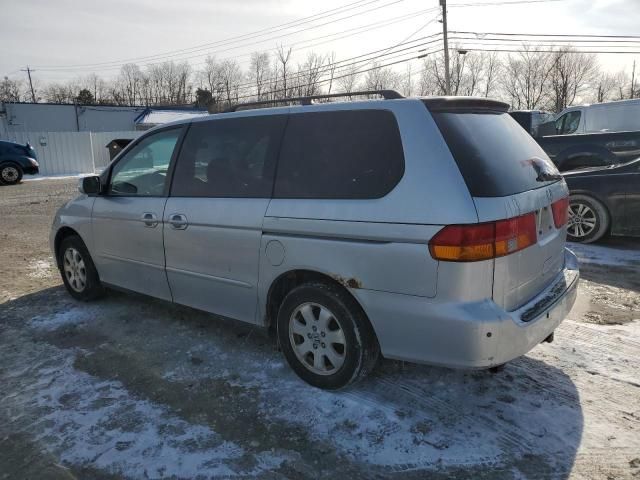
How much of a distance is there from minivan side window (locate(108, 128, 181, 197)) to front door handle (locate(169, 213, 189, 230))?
32cm

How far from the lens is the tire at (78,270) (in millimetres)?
4816

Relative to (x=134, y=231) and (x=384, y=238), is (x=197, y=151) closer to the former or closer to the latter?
(x=134, y=231)

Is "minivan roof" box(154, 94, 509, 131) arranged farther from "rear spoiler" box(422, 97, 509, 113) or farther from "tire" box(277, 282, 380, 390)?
"tire" box(277, 282, 380, 390)

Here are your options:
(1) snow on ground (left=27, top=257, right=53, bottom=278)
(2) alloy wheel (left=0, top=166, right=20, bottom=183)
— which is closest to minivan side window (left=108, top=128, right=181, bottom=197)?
(1) snow on ground (left=27, top=257, right=53, bottom=278)

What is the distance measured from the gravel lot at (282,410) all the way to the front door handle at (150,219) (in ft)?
3.12

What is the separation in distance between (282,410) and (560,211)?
2.23m

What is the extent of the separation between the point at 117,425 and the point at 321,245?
161 cm

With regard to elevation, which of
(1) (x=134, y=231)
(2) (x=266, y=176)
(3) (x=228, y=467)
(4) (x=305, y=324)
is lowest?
(3) (x=228, y=467)

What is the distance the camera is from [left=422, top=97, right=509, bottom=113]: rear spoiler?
277 cm

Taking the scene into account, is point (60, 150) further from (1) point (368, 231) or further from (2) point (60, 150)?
(1) point (368, 231)

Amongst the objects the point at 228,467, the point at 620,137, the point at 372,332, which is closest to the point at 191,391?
the point at 228,467

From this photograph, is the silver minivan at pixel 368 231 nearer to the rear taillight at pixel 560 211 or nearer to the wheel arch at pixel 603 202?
the rear taillight at pixel 560 211

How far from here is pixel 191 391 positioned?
324cm

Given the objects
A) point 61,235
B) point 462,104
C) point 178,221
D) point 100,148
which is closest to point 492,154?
point 462,104
